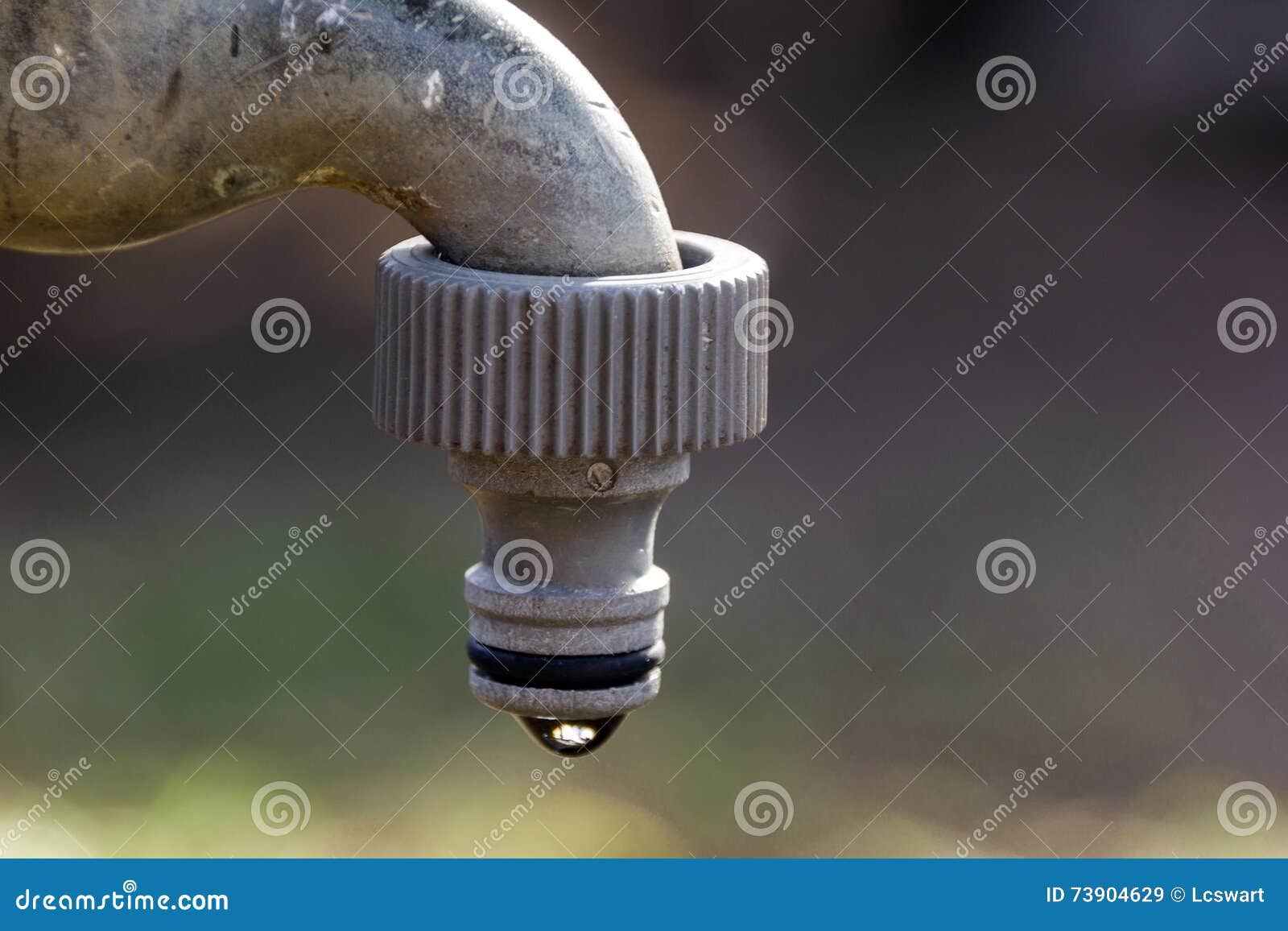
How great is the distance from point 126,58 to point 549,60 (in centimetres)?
43

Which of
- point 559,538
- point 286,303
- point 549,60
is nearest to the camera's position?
point 549,60

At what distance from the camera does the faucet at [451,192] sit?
5.03 ft

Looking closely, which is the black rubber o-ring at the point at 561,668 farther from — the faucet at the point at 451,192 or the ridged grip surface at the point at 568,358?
the ridged grip surface at the point at 568,358

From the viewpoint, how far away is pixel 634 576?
5.93 feet

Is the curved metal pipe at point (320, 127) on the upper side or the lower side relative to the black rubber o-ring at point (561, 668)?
upper

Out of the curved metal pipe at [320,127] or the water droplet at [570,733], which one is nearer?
the curved metal pipe at [320,127]

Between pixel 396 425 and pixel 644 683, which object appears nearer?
pixel 396 425

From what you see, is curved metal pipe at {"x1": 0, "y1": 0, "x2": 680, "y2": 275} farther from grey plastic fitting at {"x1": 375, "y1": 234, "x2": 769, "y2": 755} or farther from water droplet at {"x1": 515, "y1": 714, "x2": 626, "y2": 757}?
water droplet at {"x1": 515, "y1": 714, "x2": 626, "y2": 757}

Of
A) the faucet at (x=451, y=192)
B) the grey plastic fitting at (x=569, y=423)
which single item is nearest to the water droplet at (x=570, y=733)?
the grey plastic fitting at (x=569, y=423)

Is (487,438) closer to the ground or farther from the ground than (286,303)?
farther from the ground

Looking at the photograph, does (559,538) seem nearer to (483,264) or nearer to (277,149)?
(483,264)

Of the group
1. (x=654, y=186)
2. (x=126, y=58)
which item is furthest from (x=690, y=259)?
(x=126, y=58)

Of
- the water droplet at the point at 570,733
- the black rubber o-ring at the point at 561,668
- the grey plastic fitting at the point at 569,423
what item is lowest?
the water droplet at the point at 570,733

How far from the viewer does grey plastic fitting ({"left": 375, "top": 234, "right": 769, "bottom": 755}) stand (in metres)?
1.57
